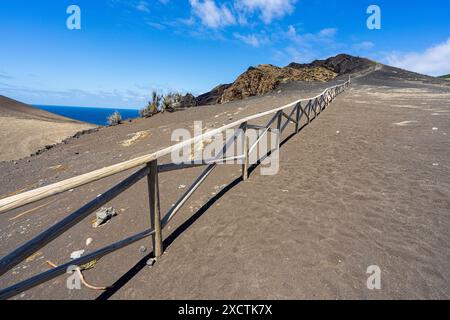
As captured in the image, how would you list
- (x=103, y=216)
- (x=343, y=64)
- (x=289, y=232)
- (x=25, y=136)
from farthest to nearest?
(x=343, y=64) → (x=25, y=136) → (x=103, y=216) → (x=289, y=232)

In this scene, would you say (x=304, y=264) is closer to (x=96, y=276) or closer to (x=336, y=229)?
(x=336, y=229)

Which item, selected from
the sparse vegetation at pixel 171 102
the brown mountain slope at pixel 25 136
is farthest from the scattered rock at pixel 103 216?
the sparse vegetation at pixel 171 102

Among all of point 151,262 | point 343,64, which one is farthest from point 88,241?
point 343,64

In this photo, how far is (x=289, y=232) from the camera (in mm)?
3844

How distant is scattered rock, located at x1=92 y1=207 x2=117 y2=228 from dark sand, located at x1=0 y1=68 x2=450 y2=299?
0.16m

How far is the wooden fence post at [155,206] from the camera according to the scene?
10.7 ft

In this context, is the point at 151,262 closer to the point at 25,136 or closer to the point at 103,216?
the point at 103,216

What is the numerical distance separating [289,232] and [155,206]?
75.4 inches

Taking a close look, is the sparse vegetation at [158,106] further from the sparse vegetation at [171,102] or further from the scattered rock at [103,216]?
the scattered rock at [103,216]

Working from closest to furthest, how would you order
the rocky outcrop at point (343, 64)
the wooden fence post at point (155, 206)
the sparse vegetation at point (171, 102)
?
the wooden fence post at point (155, 206), the sparse vegetation at point (171, 102), the rocky outcrop at point (343, 64)

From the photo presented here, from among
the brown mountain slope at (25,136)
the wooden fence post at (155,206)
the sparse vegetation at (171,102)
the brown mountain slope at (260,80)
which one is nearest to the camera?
the wooden fence post at (155,206)

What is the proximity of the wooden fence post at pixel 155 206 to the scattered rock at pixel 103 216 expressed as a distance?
1.92 m

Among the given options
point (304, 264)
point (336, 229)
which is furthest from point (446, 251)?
point (304, 264)

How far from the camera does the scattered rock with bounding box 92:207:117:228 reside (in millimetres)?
4980
